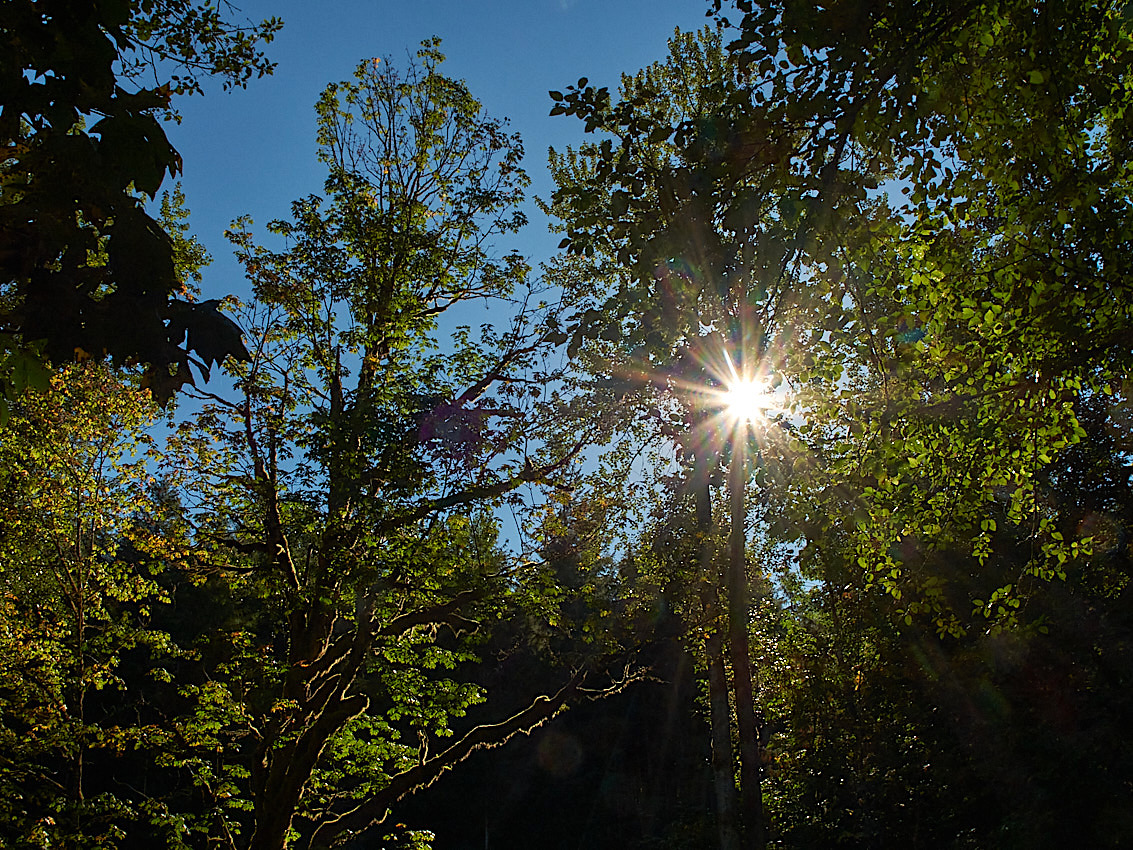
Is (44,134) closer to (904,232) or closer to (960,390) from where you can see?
(904,232)

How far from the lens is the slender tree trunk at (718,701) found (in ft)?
37.0

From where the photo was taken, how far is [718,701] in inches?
465

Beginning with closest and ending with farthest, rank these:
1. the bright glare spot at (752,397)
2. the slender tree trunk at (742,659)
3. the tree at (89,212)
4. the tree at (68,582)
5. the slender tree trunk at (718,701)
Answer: the tree at (89,212)
the bright glare spot at (752,397)
the tree at (68,582)
the slender tree trunk at (742,659)
the slender tree trunk at (718,701)

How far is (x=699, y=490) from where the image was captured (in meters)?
12.6

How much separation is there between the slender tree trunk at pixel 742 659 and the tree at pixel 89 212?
8.06 m

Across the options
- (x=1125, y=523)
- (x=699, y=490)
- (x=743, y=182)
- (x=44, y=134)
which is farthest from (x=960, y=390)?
(x=1125, y=523)

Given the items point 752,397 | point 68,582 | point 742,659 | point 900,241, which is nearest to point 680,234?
point 900,241

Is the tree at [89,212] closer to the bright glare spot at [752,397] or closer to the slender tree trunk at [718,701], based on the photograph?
the bright glare spot at [752,397]

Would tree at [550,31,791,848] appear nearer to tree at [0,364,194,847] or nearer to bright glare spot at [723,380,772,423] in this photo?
bright glare spot at [723,380,772,423]

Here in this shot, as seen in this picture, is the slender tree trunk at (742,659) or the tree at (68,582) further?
the slender tree trunk at (742,659)

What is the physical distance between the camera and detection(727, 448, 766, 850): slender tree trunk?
9609 millimetres

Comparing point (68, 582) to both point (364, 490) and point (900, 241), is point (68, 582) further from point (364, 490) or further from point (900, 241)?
point (900, 241)

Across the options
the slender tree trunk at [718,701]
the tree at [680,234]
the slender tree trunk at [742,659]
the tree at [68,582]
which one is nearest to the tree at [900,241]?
the tree at [680,234]

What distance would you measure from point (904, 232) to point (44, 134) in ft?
14.1
